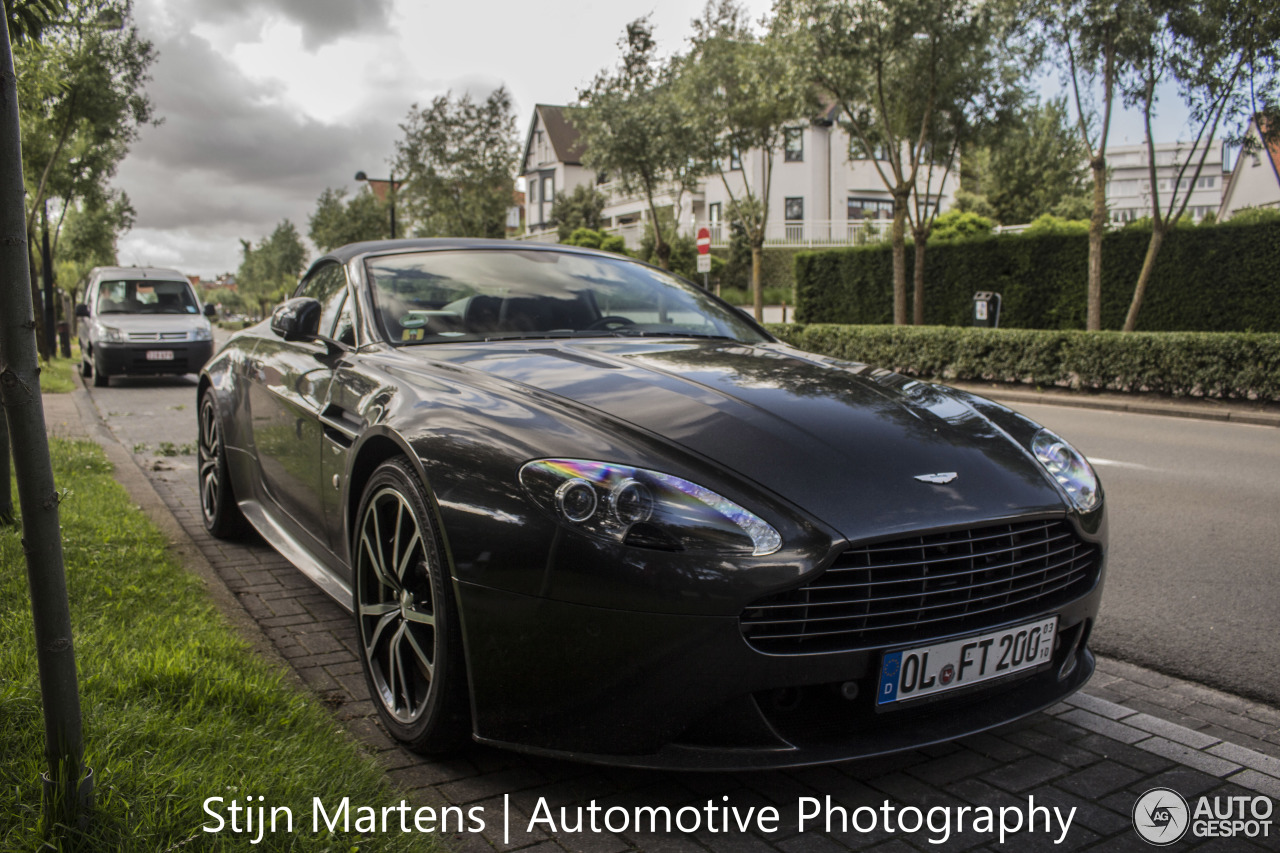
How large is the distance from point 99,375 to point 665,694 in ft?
54.7

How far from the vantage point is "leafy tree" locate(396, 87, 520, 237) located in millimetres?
39656

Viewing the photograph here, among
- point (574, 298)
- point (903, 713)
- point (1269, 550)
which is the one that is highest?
point (574, 298)

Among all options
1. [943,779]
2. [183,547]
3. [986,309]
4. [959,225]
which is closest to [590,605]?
[943,779]

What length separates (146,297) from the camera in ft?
57.0

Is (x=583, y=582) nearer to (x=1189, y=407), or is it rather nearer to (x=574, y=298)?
(x=574, y=298)

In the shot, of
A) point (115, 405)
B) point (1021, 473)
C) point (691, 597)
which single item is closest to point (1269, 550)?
point (1021, 473)

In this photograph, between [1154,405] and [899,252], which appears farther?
[899,252]

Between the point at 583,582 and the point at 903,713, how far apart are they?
2.73 feet

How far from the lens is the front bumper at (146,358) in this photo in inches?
620

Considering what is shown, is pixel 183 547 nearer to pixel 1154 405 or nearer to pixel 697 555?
pixel 697 555

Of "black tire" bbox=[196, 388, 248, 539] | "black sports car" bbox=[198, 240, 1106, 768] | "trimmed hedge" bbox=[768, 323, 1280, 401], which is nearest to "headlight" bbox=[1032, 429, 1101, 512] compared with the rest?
"black sports car" bbox=[198, 240, 1106, 768]

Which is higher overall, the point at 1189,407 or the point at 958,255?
the point at 958,255

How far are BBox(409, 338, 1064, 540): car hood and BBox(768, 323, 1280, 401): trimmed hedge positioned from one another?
30.8ft

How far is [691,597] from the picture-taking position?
209cm
